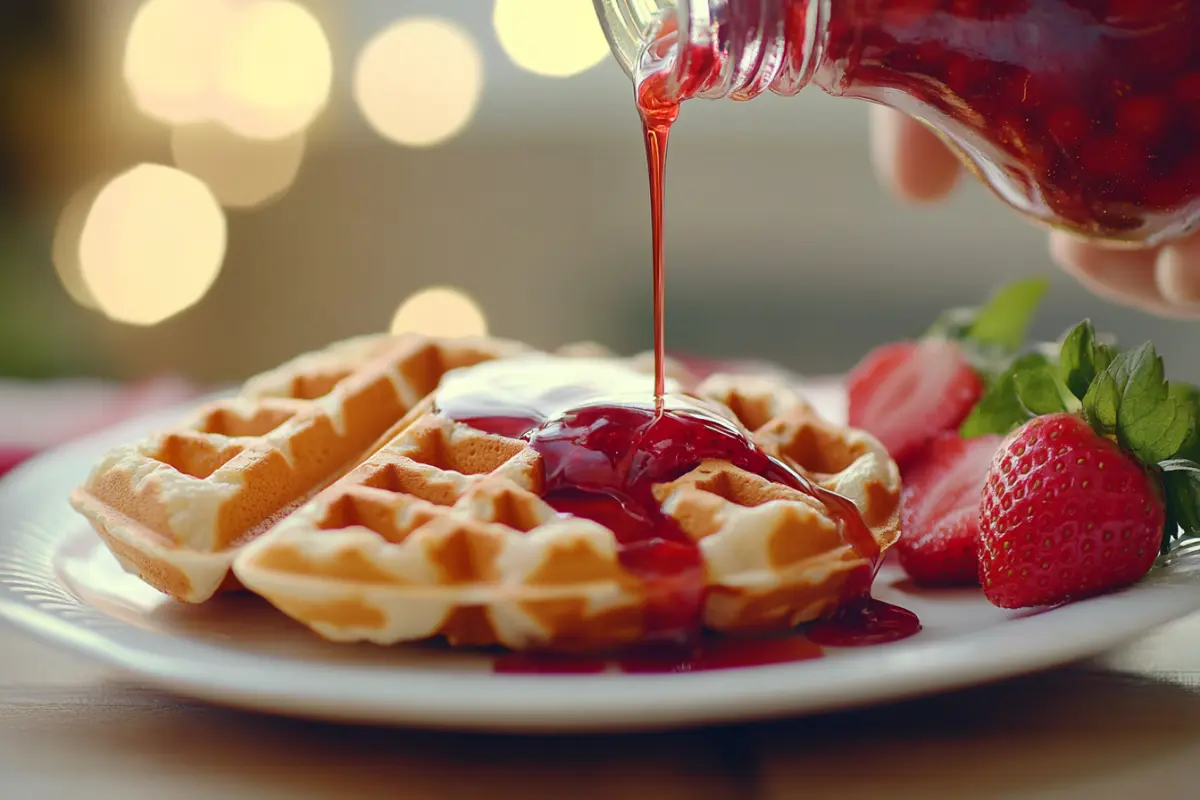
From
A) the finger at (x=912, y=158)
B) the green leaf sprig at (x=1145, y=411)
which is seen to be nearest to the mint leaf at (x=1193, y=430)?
the green leaf sprig at (x=1145, y=411)

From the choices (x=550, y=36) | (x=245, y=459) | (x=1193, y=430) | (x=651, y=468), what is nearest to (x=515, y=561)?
(x=651, y=468)

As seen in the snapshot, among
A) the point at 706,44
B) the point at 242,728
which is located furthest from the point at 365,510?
the point at 706,44

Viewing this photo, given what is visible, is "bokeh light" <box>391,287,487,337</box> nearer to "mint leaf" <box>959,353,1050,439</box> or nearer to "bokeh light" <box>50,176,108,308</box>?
"bokeh light" <box>50,176,108,308</box>

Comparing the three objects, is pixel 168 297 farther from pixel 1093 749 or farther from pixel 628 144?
pixel 1093 749

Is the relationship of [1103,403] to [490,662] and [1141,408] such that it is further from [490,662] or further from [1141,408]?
[490,662]

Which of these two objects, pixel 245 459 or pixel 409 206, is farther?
pixel 409 206
